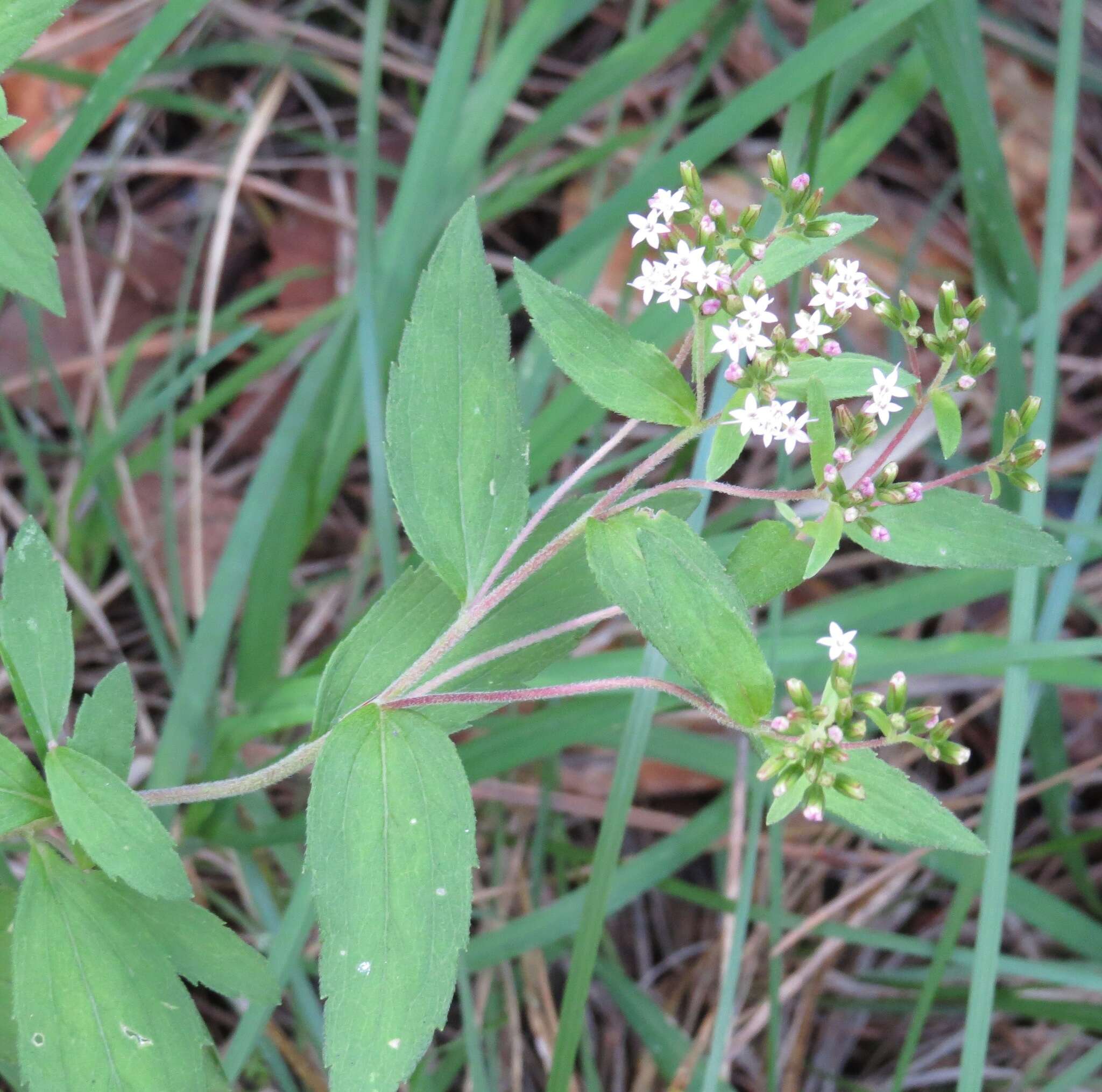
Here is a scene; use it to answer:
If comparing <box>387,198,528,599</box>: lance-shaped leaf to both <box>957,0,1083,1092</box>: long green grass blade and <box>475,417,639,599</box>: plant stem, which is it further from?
<box>957,0,1083,1092</box>: long green grass blade

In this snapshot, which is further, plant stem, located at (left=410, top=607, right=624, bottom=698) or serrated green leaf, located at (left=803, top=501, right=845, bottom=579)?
plant stem, located at (left=410, top=607, right=624, bottom=698)

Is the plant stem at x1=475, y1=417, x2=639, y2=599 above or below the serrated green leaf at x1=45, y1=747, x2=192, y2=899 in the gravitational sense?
above

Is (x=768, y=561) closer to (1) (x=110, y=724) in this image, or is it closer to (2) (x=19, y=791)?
(1) (x=110, y=724)

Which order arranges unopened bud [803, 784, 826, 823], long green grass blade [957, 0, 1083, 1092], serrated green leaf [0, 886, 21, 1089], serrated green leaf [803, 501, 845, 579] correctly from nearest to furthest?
unopened bud [803, 784, 826, 823], serrated green leaf [803, 501, 845, 579], serrated green leaf [0, 886, 21, 1089], long green grass blade [957, 0, 1083, 1092]

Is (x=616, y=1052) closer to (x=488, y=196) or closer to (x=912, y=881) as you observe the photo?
(x=912, y=881)

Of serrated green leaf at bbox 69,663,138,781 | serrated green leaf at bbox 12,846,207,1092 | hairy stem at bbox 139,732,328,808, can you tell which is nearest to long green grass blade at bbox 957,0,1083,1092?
hairy stem at bbox 139,732,328,808
